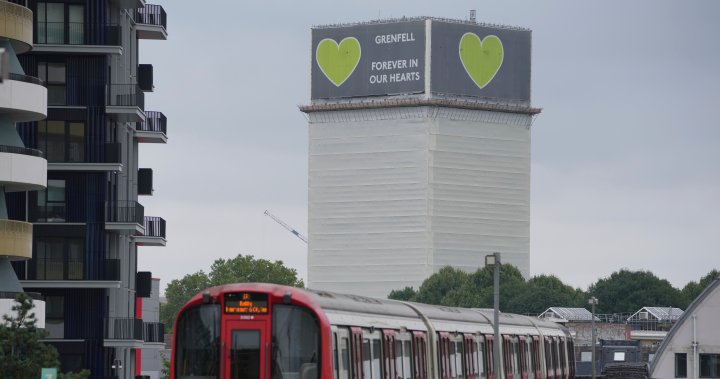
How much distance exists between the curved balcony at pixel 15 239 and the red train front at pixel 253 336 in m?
42.9

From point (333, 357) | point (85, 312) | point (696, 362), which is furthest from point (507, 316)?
point (696, 362)

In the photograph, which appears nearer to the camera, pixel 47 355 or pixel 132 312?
pixel 47 355

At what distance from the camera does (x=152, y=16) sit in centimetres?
10988

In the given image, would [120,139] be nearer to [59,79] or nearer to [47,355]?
[59,79]

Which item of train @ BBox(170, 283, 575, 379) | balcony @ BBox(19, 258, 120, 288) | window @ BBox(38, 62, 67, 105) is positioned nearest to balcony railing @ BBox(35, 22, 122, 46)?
window @ BBox(38, 62, 67, 105)

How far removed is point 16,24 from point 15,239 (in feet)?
30.6

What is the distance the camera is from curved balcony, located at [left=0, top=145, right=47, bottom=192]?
8331cm

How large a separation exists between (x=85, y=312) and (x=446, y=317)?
4600 centimetres

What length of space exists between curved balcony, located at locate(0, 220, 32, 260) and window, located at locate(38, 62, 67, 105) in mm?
16734

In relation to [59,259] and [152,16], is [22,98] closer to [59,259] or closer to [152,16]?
[59,259]

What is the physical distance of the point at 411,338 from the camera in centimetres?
4878

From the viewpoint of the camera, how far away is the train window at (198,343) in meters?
39.9

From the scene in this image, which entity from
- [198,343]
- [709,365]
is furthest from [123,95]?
[198,343]

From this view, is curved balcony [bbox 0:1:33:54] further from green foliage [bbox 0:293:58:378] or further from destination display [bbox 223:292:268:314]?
destination display [bbox 223:292:268:314]
